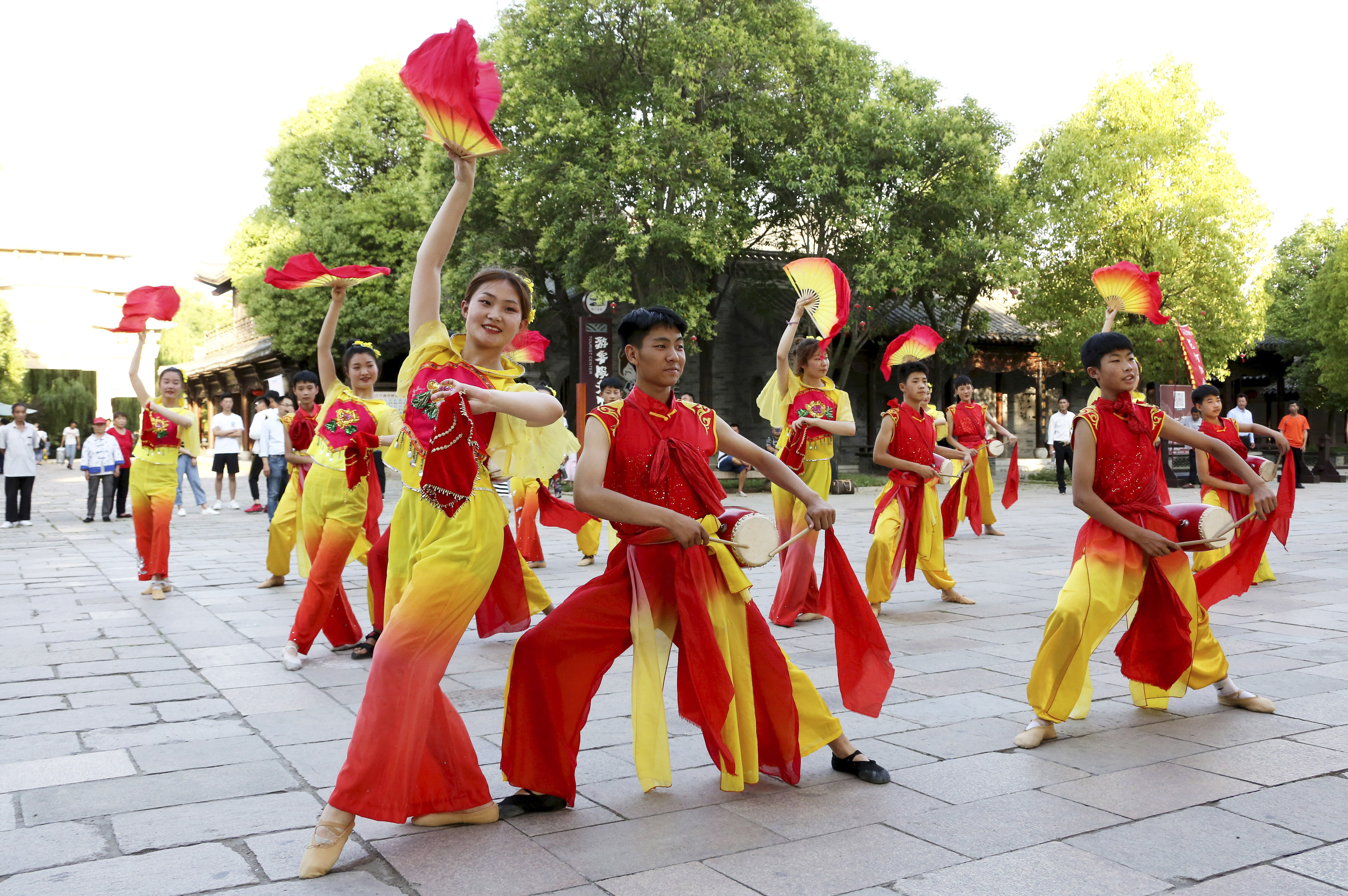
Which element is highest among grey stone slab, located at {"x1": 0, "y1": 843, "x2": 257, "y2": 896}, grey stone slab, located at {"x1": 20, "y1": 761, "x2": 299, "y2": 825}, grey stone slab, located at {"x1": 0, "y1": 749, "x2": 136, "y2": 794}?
grey stone slab, located at {"x1": 0, "y1": 843, "x2": 257, "y2": 896}

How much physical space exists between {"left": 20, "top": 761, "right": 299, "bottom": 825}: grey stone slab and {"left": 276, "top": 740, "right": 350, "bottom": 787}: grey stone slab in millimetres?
65

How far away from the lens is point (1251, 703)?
4.54 m

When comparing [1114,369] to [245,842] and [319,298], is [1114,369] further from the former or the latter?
[319,298]

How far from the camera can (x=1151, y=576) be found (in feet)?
14.3

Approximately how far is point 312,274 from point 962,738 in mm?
3535

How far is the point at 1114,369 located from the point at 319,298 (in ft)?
84.5

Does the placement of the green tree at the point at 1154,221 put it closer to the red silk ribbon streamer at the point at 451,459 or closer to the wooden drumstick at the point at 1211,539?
the wooden drumstick at the point at 1211,539

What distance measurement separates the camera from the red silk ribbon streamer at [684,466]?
136 inches

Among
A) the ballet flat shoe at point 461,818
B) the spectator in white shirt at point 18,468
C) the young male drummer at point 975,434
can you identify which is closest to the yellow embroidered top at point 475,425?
the ballet flat shoe at point 461,818

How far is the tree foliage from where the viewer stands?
30078mm

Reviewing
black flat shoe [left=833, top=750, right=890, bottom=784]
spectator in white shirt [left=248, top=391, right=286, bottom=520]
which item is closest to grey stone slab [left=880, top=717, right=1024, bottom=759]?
black flat shoe [left=833, top=750, right=890, bottom=784]

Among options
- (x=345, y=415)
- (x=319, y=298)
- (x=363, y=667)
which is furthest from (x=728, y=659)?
(x=319, y=298)

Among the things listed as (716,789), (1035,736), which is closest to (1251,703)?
(1035,736)

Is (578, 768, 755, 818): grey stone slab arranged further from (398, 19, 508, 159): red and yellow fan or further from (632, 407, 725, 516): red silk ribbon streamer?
(398, 19, 508, 159): red and yellow fan
